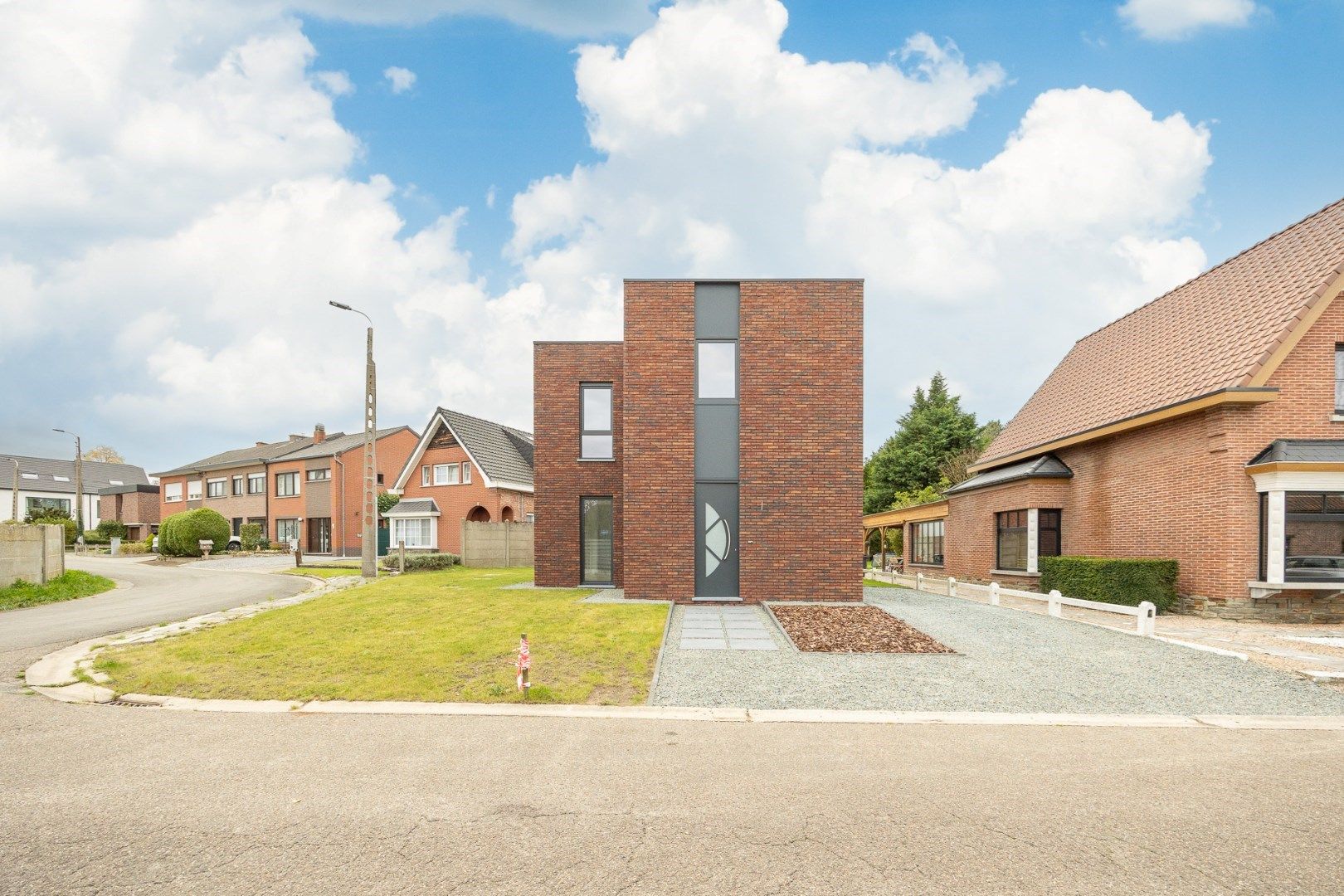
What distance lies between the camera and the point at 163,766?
5625 millimetres

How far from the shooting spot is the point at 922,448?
148 feet

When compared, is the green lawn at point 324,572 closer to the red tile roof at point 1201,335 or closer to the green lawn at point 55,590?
the green lawn at point 55,590

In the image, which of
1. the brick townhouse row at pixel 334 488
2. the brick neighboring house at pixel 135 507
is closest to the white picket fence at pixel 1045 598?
the brick townhouse row at pixel 334 488

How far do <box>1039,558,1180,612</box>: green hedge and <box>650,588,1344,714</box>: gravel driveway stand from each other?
4.25m

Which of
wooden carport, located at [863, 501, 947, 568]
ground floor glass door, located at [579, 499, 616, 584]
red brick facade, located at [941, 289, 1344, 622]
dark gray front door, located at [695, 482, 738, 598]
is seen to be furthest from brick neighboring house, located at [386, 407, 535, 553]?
red brick facade, located at [941, 289, 1344, 622]

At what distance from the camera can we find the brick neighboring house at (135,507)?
5556 cm

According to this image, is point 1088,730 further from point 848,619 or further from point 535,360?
point 535,360

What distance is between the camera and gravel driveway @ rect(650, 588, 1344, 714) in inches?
304

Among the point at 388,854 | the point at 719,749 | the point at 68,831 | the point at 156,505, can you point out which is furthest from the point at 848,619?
the point at 156,505

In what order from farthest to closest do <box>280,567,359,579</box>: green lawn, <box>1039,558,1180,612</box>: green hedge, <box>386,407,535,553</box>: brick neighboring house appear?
<box>386,407,535,553</box>: brick neighboring house < <box>280,567,359,579</box>: green lawn < <box>1039,558,1180,612</box>: green hedge

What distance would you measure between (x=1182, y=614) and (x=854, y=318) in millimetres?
9357

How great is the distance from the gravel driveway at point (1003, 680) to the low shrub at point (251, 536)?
36.8 meters

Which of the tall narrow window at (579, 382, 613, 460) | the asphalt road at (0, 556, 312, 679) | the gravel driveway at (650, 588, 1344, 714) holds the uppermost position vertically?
the tall narrow window at (579, 382, 613, 460)

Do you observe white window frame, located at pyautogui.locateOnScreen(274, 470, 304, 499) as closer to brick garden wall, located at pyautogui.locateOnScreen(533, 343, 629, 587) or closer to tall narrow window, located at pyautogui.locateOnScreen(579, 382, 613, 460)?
brick garden wall, located at pyautogui.locateOnScreen(533, 343, 629, 587)
